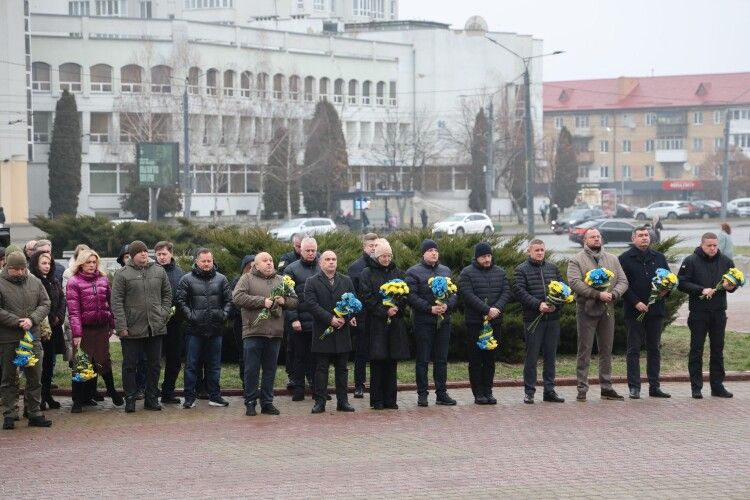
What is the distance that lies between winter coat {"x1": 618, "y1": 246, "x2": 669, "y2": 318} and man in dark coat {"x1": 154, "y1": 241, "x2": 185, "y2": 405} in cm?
554

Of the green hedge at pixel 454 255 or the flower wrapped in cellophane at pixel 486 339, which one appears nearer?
the flower wrapped in cellophane at pixel 486 339

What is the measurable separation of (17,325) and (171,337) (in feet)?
8.12

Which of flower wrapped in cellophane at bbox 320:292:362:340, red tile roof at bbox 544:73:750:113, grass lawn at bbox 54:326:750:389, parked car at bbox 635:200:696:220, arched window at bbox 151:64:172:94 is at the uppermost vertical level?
red tile roof at bbox 544:73:750:113

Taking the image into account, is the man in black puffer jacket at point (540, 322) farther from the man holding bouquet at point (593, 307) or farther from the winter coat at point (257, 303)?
the winter coat at point (257, 303)

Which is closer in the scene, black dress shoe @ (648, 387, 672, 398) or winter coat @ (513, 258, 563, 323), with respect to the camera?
winter coat @ (513, 258, 563, 323)

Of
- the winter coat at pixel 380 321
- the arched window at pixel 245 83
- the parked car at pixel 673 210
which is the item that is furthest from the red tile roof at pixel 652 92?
the winter coat at pixel 380 321

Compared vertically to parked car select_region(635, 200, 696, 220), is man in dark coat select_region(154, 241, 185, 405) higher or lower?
higher

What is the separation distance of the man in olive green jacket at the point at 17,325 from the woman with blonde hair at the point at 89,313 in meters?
0.68

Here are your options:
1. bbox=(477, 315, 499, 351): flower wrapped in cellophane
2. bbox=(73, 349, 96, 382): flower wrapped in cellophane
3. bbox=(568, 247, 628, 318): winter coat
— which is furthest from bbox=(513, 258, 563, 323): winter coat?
bbox=(73, 349, 96, 382): flower wrapped in cellophane

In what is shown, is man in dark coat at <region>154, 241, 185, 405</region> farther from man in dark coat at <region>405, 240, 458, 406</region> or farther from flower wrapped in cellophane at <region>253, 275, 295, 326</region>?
man in dark coat at <region>405, 240, 458, 406</region>

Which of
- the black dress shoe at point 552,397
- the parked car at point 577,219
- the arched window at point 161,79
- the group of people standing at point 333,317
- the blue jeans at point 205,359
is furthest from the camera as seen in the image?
the arched window at point 161,79

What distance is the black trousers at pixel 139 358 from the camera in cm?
1531

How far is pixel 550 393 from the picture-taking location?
15.7 metres

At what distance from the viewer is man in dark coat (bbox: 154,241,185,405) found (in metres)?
16.0
